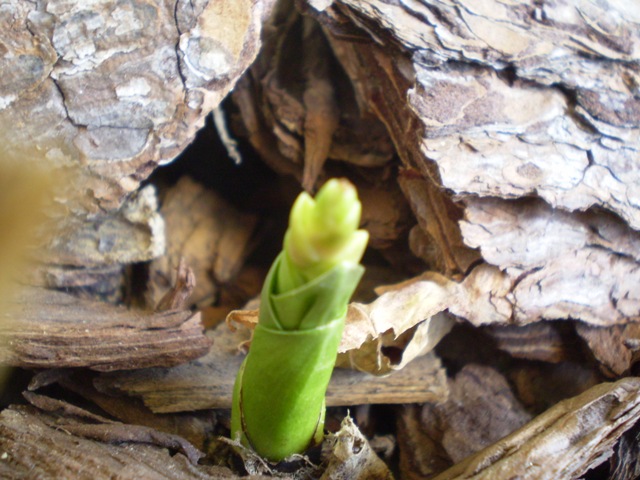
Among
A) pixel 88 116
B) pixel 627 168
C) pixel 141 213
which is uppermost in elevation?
pixel 88 116

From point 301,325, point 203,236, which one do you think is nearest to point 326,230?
point 301,325

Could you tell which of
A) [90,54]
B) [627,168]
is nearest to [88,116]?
[90,54]

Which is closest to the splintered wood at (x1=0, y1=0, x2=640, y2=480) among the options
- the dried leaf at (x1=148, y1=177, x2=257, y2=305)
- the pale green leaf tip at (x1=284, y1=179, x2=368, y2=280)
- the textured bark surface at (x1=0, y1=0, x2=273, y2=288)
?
the textured bark surface at (x1=0, y1=0, x2=273, y2=288)

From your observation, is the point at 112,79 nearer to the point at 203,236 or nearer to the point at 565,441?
the point at 203,236

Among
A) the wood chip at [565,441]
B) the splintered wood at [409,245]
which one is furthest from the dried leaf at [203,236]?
the wood chip at [565,441]

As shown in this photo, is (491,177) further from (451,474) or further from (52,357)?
(52,357)

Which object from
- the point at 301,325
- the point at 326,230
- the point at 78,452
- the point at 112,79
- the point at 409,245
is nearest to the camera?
the point at 326,230

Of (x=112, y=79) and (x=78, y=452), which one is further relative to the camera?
(x=112, y=79)

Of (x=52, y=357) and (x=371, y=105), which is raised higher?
(x=371, y=105)

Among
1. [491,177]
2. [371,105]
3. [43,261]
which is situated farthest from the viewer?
[371,105]
